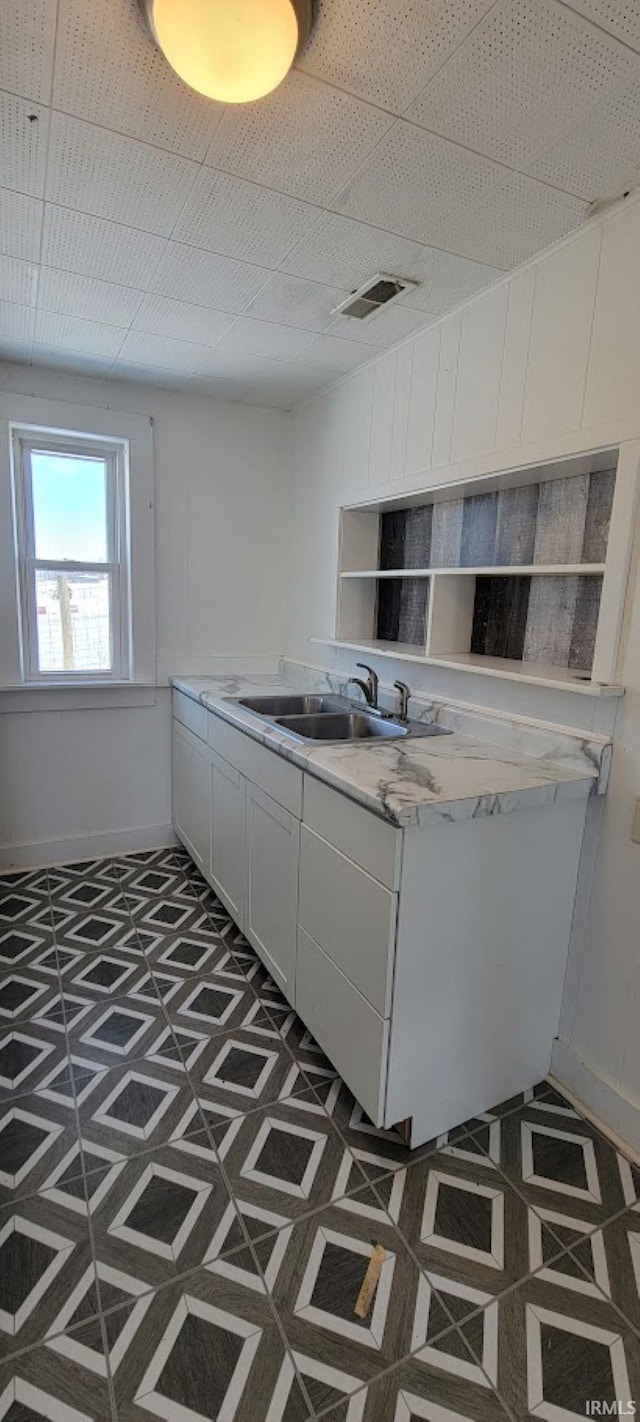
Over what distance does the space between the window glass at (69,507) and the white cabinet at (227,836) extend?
4.10ft

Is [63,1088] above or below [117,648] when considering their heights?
below

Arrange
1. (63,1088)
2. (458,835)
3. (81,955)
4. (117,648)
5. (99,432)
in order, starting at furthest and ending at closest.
A: (117,648), (99,432), (81,955), (63,1088), (458,835)

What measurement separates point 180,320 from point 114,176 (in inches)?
30.3

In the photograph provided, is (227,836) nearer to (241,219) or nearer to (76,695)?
(76,695)

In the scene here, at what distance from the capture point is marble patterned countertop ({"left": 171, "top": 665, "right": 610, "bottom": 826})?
1.42m

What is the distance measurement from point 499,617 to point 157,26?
5.38 feet

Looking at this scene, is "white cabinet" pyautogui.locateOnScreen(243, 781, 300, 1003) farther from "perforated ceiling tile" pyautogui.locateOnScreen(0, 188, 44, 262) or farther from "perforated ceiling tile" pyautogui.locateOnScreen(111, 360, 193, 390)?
"perforated ceiling tile" pyautogui.locateOnScreen(111, 360, 193, 390)

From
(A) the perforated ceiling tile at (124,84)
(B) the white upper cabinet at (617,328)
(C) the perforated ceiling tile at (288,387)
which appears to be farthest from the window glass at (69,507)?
(B) the white upper cabinet at (617,328)

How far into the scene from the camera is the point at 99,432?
2.90 meters

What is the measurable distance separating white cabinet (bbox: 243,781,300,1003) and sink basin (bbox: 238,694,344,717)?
551 millimetres

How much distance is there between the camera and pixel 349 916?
1.56 metres

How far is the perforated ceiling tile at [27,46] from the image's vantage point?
1.07 m

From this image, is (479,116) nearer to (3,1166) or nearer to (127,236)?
(127,236)

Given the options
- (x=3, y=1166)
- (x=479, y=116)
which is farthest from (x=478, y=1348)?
(x=479, y=116)
